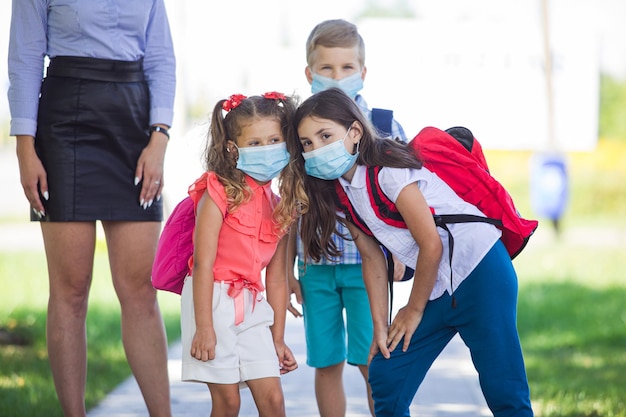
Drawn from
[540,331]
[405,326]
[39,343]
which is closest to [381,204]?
Answer: [405,326]

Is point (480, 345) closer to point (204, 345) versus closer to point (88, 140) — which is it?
point (204, 345)

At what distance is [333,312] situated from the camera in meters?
3.96

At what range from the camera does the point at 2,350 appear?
6.00 m

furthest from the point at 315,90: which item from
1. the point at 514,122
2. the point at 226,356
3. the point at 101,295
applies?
the point at 514,122

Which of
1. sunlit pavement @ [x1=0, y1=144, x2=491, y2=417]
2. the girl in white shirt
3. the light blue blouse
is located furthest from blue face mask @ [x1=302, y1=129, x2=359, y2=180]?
sunlit pavement @ [x1=0, y1=144, x2=491, y2=417]

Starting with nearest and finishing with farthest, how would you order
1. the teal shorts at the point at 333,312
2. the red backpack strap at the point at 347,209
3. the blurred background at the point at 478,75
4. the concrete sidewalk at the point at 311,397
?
the red backpack strap at the point at 347,209 → the teal shorts at the point at 333,312 → the concrete sidewalk at the point at 311,397 → the blurred background at the point at 478,75

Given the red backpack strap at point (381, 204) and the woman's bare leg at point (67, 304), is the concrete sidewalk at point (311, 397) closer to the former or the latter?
the woman's bare leg at point (67, 304)

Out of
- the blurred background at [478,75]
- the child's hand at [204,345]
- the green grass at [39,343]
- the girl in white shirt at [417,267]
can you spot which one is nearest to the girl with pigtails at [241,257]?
the child's hand at [204,345]

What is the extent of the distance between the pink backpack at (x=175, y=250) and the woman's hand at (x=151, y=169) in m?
0.24

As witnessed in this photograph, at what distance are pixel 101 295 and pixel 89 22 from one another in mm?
5245

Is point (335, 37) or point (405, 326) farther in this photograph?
point (335, 37)

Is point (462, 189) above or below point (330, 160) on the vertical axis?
below

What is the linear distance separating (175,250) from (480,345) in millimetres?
1175

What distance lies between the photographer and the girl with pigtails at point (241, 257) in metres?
3.27
